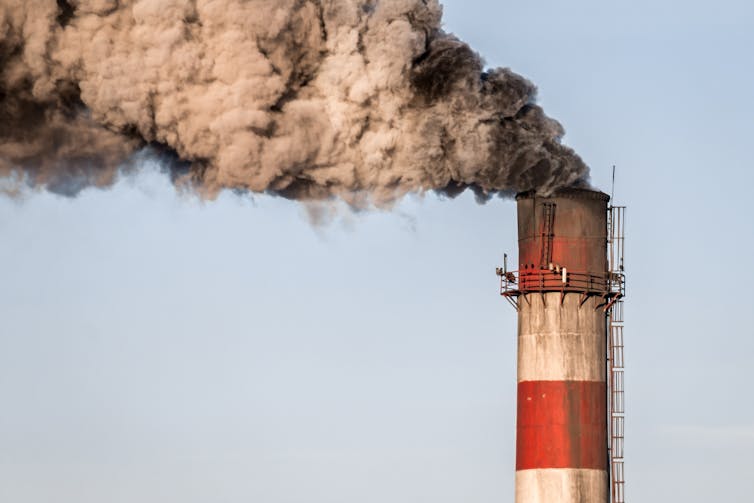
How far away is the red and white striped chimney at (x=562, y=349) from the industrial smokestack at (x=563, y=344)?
28 mm

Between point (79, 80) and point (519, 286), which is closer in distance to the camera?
point (79, 80)

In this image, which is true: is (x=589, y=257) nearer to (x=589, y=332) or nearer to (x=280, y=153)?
(x=589, y=332)

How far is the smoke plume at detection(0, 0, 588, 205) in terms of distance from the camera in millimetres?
55844

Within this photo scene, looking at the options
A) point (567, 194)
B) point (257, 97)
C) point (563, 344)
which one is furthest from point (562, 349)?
point (257, 97)

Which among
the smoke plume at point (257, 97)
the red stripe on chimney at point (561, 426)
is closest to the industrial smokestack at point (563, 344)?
the red stripe on chimney at point (561, 426)

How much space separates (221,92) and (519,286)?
38.5 feet

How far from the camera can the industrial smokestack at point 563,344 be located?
62094mm

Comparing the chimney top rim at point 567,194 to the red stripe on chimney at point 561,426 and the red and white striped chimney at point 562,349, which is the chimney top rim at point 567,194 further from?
the red stripe on chimney at point 561,426

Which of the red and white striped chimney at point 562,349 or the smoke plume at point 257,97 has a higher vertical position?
the smoke plume at point 257,97

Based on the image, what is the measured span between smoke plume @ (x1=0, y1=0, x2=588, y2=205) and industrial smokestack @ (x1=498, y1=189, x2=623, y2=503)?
2978 mm

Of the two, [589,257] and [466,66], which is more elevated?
[466,66]

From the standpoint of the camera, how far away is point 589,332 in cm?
6297

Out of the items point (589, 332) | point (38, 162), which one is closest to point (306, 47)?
point (38, 162)

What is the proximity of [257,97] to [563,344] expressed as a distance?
40.2 ft
